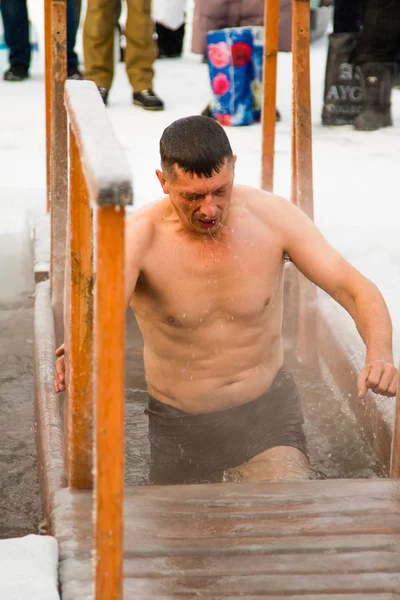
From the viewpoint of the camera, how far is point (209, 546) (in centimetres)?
210

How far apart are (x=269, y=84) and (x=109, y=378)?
273cm

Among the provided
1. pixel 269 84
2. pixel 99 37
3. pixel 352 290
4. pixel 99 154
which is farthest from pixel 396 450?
pixel 99 37

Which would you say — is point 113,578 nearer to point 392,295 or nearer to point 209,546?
point 209,546

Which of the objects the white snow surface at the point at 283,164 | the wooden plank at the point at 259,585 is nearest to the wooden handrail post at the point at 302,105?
the white snow surface at the point at 283,164

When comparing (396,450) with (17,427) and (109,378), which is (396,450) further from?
(17,427)

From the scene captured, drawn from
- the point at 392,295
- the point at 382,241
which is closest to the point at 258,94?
the point at 382,241

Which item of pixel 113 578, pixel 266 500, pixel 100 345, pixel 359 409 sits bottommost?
pixel 359 409

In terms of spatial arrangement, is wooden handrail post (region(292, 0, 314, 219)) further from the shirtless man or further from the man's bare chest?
the man's bare chest

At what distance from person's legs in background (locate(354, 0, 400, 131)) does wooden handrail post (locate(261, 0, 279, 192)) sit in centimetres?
267

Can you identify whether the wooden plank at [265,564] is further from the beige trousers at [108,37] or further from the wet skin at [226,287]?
the beige trousers at [108,37]

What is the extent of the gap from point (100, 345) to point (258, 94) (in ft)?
18.9

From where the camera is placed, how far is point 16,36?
308 inches

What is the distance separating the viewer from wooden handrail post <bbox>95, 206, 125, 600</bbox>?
145 cm

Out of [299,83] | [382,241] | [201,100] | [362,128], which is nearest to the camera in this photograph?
[299,83]
